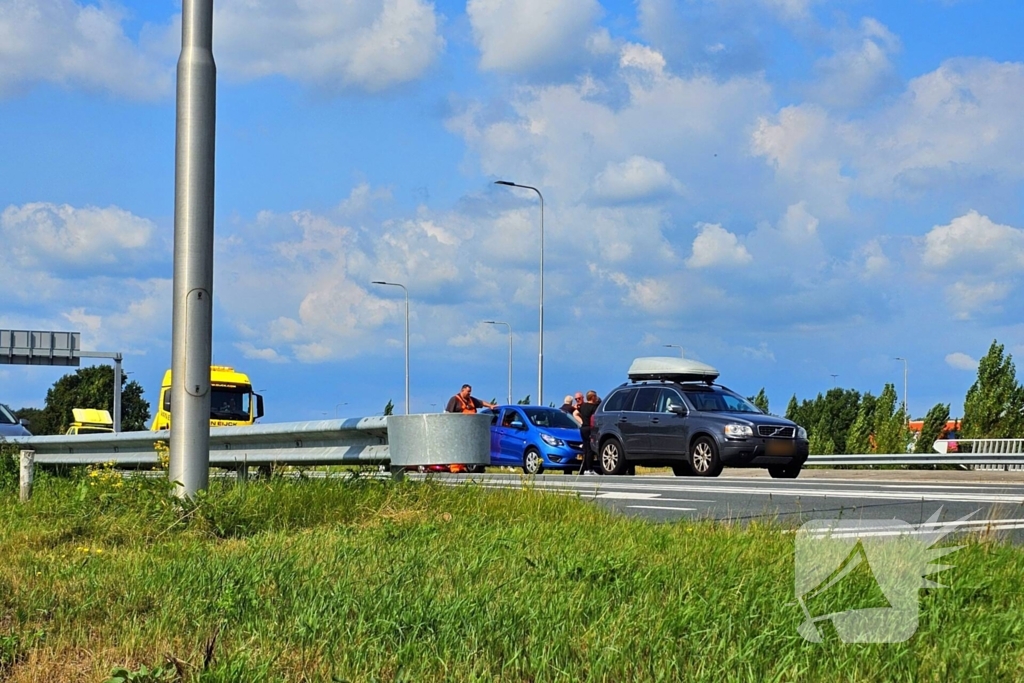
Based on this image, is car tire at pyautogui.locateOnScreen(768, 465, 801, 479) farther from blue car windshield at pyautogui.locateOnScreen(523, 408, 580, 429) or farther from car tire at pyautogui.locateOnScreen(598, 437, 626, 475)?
blue car windshield at pyautogui.locateOnScreen(523, 408, 580, 429)

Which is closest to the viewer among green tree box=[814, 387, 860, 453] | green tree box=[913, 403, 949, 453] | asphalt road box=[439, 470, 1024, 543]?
asphalt road box=[439, 470, 1024, 543]

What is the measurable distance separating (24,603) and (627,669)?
292 centimetres

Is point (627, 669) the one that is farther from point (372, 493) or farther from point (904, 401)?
point (904, 401)

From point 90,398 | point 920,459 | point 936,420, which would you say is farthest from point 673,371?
point 90,398

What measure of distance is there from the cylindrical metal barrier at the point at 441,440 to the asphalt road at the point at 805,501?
0.80 m

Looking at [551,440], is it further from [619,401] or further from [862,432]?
[862,432]

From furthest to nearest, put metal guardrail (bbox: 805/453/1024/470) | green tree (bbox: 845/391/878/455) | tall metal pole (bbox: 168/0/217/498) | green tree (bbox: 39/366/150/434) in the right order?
green tree (bbox: 39/366/150/434), green tree (bbox: 845/391/878/455), metal guardrail (bbox: 805/453/1024/470), tall metal pole (bbox: 168/0/217/498)

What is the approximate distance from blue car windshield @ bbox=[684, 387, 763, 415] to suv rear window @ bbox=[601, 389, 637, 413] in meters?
1.35

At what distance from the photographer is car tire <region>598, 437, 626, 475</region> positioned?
23703mm

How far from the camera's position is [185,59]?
367 inches

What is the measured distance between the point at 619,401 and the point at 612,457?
1093mm

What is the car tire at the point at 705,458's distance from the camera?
71.3ft

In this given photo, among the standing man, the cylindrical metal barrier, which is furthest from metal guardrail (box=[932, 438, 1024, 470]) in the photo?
the cylindrical metal barrier

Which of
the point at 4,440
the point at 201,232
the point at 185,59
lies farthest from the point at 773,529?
the point at 4,440
